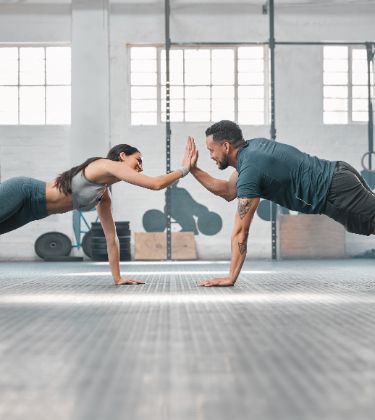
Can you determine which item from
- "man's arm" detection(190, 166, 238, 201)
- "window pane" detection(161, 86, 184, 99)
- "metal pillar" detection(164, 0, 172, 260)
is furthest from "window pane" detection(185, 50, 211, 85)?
"man's arm" detection(190, 166, 238, 201)

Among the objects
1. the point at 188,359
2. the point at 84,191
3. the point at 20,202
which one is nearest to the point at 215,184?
the point at 84,191

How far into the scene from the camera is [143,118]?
392 inches

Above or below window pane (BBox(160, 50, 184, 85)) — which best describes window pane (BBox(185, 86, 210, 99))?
below

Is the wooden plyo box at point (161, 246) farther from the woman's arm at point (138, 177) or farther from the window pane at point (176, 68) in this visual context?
the woman's arm at point (138, 177)

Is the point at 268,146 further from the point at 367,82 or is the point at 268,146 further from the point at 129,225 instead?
the point at 367,82

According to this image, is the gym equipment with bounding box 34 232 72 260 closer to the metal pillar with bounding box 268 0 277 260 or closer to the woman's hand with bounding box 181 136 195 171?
the metal pillar with bounding box 268 0 277 260

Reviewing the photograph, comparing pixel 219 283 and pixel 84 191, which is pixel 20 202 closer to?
pixel 84 191

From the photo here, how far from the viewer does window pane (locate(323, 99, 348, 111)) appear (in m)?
10.0

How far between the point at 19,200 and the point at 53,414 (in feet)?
8.51

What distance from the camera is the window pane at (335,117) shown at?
10.0 m

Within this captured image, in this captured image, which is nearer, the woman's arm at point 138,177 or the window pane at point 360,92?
the woman's arm at point 138,177

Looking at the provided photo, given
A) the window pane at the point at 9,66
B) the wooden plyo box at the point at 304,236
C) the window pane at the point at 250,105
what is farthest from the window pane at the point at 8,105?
the wooden plyo box at the point at 304,236

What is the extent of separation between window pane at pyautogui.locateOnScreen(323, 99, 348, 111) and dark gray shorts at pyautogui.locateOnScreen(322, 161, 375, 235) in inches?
270

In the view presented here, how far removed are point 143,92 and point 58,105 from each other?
127cm
